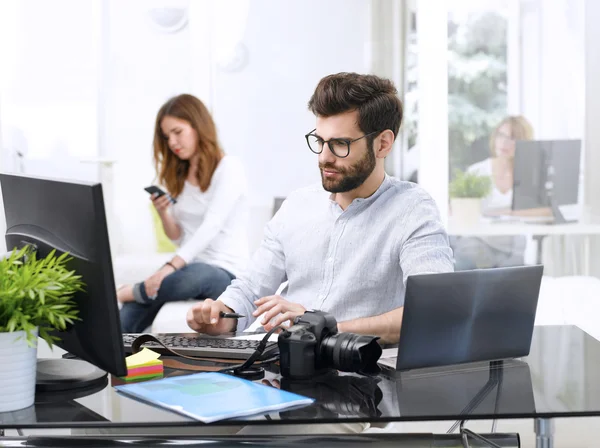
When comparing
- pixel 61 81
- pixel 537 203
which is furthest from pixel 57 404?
pixel 61 81

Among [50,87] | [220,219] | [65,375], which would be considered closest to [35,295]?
[65,375]

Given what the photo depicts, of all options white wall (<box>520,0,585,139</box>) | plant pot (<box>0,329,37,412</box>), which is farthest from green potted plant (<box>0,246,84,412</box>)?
white wall (<box>520,0,585,139</box>)

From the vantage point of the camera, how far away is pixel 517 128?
4.82 metres

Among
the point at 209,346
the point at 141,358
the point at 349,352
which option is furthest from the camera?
the point at 209,346

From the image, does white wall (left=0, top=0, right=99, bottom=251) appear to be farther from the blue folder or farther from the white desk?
the blue folder

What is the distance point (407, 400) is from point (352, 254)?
901 mm

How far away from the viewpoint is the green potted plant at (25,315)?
4.79 ft

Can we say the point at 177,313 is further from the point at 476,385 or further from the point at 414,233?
the point at 476,385

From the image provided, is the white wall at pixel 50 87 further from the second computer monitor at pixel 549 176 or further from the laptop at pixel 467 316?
the laptop at pixel 467 316

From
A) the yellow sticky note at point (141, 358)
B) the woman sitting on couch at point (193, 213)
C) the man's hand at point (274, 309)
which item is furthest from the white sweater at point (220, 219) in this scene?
the yellow sticky note at point (141, 358)

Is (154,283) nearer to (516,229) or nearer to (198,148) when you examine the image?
(198,148)

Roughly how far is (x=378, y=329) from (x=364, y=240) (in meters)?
0.38

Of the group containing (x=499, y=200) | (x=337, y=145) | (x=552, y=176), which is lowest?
(x=499, y=200)

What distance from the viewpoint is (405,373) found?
1.72 meters
